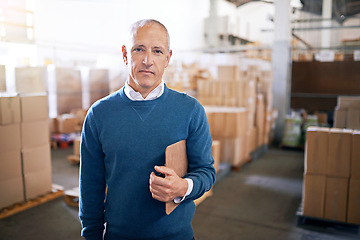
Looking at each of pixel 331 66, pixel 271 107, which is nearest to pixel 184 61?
pixel 271 107

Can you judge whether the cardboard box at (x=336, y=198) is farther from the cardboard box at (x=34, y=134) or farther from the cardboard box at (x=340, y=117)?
the cardboard box at (x=34, y=134)

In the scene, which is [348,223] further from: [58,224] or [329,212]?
[58,224]

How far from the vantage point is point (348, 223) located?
3.63 metres

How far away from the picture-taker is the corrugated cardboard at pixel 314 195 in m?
3.71

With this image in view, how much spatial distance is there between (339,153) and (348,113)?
1069 mm

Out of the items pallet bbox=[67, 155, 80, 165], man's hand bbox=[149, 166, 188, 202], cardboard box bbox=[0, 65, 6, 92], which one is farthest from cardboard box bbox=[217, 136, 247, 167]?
man's hand bbox=[149, 166, 188, 202]

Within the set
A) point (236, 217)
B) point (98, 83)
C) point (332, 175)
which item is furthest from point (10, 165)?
point (98, 83)

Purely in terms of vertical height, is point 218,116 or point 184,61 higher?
point 184,61

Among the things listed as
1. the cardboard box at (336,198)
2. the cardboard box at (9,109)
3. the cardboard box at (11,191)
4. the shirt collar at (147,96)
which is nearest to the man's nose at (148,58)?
the shirt collar at (147,96)

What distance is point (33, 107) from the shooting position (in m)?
4.30

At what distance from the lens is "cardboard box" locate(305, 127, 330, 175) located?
11.9 feet

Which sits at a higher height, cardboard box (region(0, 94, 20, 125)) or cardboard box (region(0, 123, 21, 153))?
cardboard box (region(0, 94, 20, 125))

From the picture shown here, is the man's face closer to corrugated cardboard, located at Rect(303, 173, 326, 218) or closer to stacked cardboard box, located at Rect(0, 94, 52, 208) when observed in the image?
corrugated cardboard, located at Rect(303, 173, 326, 218)

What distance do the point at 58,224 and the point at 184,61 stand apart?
6320 mm
